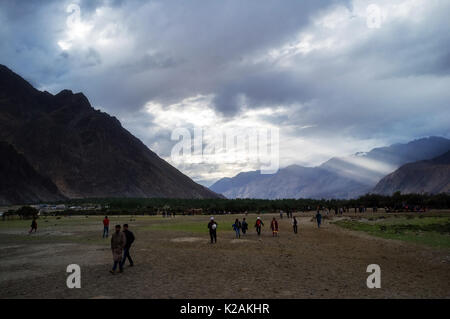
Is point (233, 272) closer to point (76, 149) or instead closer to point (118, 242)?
point (118, 242)

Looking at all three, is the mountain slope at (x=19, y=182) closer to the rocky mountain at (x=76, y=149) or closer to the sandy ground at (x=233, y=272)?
the rocky mountain at (x=76, y=149)

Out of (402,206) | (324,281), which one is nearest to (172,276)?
(324,281)

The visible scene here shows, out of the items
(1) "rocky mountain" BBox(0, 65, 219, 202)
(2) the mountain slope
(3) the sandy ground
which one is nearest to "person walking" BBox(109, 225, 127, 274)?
(3) the sandy ground

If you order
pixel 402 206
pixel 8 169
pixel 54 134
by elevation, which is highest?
pixel 54 134

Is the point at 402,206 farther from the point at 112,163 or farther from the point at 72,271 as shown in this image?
the point at 112,163

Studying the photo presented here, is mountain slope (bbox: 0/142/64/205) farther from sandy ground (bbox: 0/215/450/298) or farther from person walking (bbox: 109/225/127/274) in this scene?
person walking (bbox: 109/225/127/274)

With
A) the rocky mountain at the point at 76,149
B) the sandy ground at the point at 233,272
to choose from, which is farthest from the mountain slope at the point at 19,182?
the sandy ground at the point at 233,272

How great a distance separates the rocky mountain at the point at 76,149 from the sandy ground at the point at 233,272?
124192 millimetres

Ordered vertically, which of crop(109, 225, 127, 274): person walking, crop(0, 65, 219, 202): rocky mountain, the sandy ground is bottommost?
the sandy ground

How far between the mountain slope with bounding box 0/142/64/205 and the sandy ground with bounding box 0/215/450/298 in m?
112

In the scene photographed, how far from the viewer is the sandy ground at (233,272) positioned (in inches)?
400

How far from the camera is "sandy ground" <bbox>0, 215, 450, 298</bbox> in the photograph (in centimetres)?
1016
